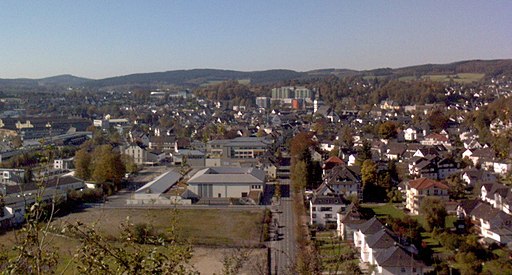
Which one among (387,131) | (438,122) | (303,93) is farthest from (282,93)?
(387,131)

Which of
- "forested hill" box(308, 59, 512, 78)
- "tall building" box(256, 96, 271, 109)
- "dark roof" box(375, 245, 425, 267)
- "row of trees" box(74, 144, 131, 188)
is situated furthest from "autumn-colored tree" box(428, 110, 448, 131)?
"forested hill" box(308, 59, 512, 78)

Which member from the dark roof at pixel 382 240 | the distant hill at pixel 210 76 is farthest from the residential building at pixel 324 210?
the distant hill at pixel 210 76

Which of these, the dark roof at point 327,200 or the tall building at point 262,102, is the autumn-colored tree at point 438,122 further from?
the tall building at point 262,102

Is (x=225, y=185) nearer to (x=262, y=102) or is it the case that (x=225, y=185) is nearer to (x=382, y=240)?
(x=382, y=240)

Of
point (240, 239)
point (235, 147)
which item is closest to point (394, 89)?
point (235, 147)

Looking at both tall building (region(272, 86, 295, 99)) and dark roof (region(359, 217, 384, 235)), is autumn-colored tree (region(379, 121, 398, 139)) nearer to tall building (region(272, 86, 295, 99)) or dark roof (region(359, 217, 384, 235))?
dark roof (region(359, 217, 384, 235))

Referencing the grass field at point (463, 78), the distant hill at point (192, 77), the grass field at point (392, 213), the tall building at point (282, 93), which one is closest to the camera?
the grass field at point (392, 213)
